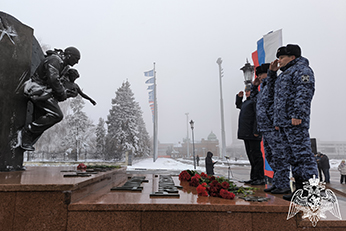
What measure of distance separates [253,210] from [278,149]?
1.46 m

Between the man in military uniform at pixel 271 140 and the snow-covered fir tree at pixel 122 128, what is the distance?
80.2 feet

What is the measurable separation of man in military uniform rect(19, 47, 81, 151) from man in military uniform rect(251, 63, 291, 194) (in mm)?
3396

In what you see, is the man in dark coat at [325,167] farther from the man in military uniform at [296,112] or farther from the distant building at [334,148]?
the distant building at [334,148]

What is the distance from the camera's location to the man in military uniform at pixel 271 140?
3.05 metres

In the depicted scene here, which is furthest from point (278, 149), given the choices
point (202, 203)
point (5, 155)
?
point (5, 155)

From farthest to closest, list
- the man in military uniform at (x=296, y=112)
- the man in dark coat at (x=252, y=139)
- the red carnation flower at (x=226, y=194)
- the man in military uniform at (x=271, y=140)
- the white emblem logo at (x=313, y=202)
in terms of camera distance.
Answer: the man in dark coat at (x=252, y=139) → the man in military uniform at (x=271, y=140) → the man in military uniform at (x=296, y=112) → the red carnation flower at (x=226, y=194) → the white emblem logo at (x=313, y=202)

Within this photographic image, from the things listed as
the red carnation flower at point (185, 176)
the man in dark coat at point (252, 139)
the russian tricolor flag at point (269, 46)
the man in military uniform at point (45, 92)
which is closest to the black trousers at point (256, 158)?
the man in dark coat at point (252, 139)

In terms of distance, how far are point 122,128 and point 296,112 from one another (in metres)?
27.0

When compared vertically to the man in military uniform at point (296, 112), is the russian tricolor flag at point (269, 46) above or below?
above

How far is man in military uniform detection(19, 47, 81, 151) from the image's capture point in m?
3.67

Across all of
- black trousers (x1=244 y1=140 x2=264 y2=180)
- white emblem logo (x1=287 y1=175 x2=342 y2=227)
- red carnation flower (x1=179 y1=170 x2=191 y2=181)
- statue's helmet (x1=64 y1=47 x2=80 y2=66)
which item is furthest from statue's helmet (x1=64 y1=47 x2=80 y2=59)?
white emblem logo (x1=287 y1=175 x2=342 y2=227)

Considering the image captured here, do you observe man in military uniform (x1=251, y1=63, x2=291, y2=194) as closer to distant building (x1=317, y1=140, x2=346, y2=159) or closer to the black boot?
the black boot

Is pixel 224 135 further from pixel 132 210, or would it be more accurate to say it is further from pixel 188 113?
pixel 188 113

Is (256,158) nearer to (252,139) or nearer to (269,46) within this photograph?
(252,139)
